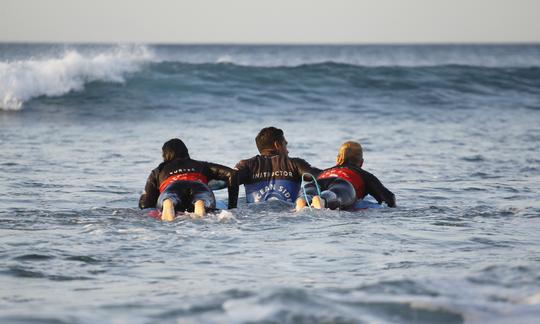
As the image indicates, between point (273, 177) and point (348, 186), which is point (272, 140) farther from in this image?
point (348, 186)

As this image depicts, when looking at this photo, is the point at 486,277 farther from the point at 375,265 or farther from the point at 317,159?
the point at 317,159

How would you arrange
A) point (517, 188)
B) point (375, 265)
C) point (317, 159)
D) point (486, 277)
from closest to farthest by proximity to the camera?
point (486, 277)
point (375, 265)
point (517, 188)
point (317, 159)

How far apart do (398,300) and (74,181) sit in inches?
291

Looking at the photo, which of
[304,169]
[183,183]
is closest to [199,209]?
[183,183]

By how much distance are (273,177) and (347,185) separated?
2.88 feet

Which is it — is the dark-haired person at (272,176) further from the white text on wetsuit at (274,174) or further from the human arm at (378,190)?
the human arm at (378,190)

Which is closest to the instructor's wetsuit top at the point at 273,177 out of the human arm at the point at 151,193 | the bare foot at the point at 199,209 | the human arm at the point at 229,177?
the human arm at the point at 229,177

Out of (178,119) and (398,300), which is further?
(178,119)

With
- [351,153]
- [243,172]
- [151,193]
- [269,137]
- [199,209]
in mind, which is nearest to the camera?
[199,209]

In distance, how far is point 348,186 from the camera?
9.23 m

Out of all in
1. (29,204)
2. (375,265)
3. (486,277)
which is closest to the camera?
(486,277)

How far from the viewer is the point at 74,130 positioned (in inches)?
771

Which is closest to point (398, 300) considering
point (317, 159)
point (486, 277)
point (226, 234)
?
point (486, 277)

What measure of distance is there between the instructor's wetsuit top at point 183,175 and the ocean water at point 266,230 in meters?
0.34
